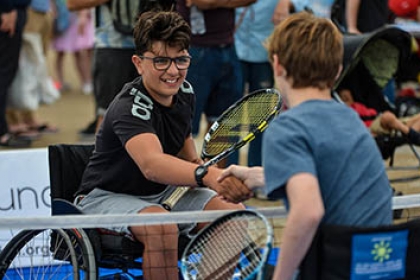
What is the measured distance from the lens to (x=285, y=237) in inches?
119

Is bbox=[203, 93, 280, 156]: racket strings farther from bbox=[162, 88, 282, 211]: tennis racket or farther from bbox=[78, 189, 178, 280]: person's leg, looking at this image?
bbox=[78, 189, 178, 280]: person's leg

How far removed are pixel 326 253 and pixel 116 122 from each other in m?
1.27

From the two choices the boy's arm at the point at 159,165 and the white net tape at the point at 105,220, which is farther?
the boy's arm at the point at 159,165

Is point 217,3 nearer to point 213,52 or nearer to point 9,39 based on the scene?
point 213,52

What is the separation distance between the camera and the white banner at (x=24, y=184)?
5.50m

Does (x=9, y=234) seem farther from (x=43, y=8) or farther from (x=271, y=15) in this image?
(x=43, y=8)

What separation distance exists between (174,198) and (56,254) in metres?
0.56

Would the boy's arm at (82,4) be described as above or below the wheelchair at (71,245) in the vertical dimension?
above

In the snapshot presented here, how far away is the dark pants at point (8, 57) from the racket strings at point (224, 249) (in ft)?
16.8

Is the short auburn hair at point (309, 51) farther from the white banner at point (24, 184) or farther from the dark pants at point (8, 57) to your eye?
the dark pants at point (8, 57)

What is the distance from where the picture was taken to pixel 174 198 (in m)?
4.28

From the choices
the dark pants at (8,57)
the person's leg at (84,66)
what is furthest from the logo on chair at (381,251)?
the person's leg at (84,66)

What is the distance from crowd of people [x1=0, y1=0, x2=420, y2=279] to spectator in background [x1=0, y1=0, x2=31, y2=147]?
4.66 ft

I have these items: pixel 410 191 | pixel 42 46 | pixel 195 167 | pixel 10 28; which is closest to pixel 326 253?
pixel 195 167
